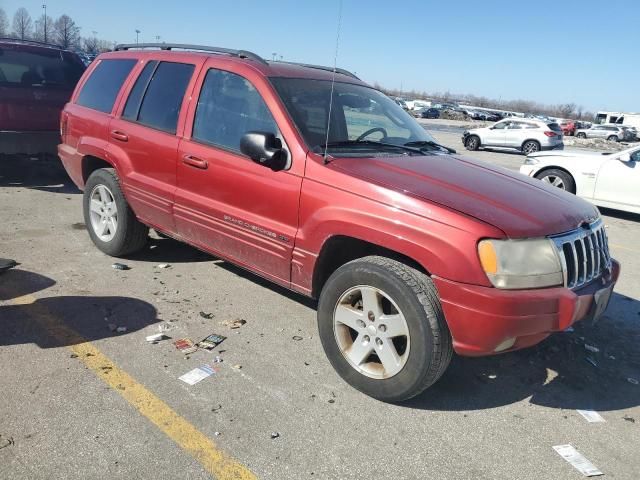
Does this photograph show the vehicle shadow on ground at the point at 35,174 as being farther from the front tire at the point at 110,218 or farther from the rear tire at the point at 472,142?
the rear tire at the point at 472,142

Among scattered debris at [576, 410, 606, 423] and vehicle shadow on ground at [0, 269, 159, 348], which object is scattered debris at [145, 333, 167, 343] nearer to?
vehicle shadow on ground at [0, 269, 159, 348]

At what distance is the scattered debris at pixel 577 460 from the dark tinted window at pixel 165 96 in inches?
137

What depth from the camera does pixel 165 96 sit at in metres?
4.61

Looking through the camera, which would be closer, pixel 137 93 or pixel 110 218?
pixel 137 93

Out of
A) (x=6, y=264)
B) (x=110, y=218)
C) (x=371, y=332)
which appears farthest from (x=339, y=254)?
(x=6, y=264)

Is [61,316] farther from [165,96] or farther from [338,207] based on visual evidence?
[338,207]

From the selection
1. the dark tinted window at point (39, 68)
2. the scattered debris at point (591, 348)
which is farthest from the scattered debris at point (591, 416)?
the dark tinted window at point (39, 68)

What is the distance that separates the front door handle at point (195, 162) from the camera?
161 inches

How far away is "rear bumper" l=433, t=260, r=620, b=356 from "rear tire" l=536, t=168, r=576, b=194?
7.91m

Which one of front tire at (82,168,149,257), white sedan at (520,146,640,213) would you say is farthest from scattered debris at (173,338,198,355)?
white sedan at (520,146,640,213)

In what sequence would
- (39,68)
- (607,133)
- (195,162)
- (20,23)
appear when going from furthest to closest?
(20,23)
(607,133)
(39,68)
(195,162)

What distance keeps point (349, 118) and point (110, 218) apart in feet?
8.33

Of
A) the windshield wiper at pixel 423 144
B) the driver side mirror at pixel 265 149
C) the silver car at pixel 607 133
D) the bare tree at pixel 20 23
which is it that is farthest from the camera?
the bare tree at pixel 20 23

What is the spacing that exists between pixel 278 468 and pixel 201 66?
3110 millimetres
